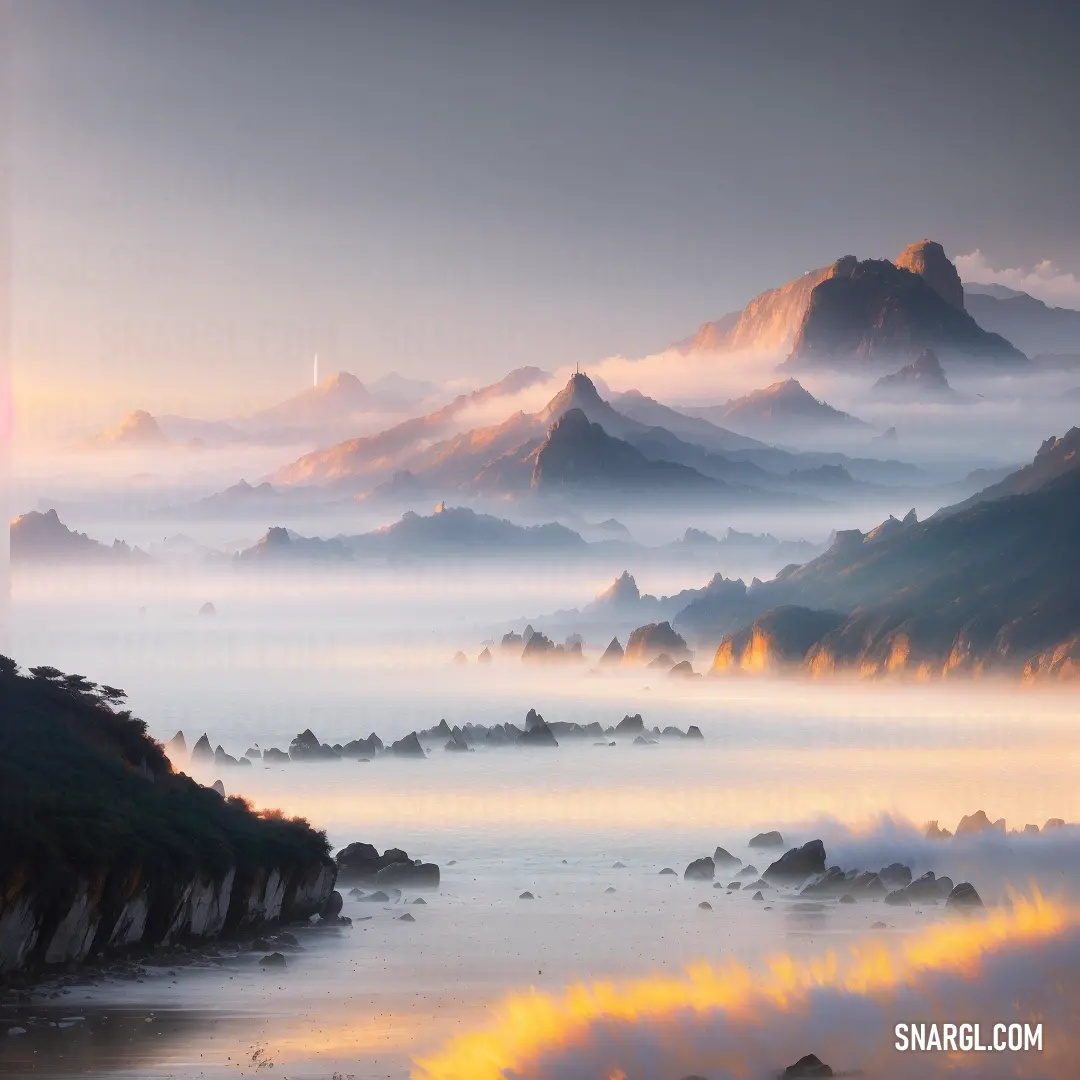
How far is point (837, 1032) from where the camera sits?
9444cm

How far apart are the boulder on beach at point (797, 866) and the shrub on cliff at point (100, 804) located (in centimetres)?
5492

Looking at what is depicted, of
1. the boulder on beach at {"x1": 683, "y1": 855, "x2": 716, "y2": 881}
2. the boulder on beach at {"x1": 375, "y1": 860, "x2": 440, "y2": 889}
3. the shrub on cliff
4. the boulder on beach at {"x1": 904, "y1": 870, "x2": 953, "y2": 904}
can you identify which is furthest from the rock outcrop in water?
the boulder on beach at {"x1": 904, "y1": 870, "x2": 953, "y2": 904}

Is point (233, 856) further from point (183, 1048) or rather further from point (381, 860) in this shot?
point (381, 860)

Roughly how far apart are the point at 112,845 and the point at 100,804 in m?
8.38

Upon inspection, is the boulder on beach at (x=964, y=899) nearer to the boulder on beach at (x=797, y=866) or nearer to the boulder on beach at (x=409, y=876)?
the boulder on beach at (x=797, y=866)

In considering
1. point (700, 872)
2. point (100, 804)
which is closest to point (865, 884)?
point (700, 872)

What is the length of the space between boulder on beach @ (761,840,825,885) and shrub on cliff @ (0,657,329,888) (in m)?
54.9

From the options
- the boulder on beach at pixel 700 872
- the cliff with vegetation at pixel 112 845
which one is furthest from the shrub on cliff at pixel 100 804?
the boulder on beach at pixel 700 872

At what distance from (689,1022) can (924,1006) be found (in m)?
14.1

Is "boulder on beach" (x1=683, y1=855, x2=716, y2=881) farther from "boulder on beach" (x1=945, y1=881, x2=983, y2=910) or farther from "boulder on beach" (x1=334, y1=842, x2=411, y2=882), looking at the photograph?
"boulder on beach" (x1=945, y1=881, x2=983, y2=910)

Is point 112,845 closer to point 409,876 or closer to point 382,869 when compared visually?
point 382,869

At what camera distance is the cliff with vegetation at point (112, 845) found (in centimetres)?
10231

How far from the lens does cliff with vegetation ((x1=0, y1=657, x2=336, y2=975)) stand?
102312 millimetres

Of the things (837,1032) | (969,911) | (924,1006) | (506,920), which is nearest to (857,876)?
(969,911)
